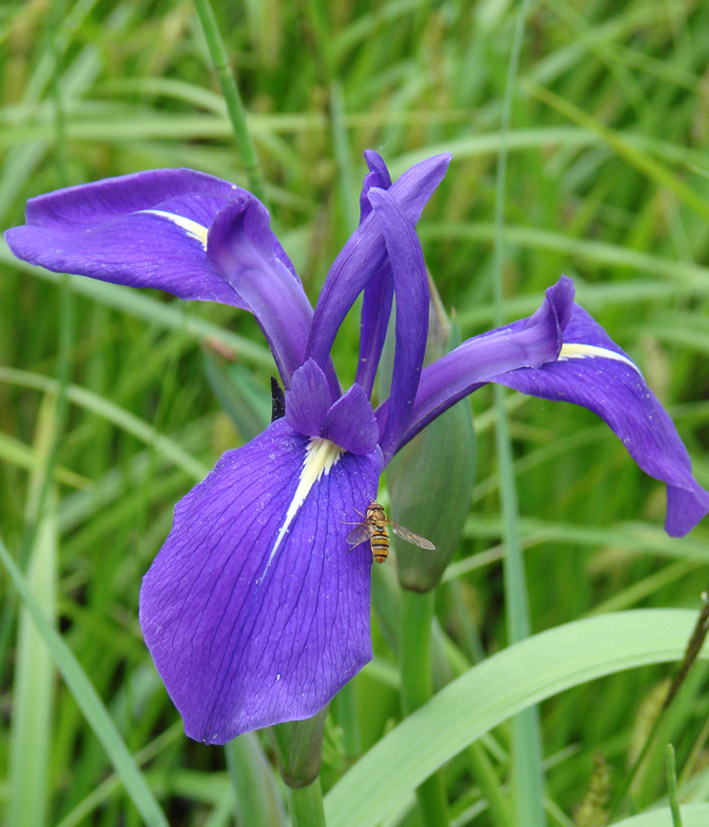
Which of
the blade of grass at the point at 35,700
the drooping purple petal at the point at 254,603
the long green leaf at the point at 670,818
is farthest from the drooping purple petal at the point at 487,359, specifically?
the blade of grass at the point at 35,700

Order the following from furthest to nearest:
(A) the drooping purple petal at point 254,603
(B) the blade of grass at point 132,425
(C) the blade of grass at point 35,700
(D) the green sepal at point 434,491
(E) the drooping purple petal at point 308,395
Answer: (B) the blade of grass at point 132,425
(C) the blade of grass at point 35,700
(D) the green sepal at point 434,491
(E) the drooping purple petal at point 308,395
(A) the drooping purple petal at point 254,603

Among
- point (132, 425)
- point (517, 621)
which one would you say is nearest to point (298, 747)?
point (517, 621)

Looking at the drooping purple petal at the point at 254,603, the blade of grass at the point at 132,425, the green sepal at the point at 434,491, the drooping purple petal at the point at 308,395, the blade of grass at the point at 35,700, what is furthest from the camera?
the blade of grass at the point at 132,425

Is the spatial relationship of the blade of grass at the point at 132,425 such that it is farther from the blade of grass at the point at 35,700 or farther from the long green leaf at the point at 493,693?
the long green leaf at the point at 493,693

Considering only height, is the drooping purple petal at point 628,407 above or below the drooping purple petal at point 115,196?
below

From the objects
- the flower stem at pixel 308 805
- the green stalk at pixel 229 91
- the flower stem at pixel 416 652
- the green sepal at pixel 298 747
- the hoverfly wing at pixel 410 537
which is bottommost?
the flower stem at pixel 308 805

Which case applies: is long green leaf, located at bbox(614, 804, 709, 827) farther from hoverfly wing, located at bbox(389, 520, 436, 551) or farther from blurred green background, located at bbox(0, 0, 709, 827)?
Answer: hoverfly wing, located at bbox(389, 520, 436, 551)

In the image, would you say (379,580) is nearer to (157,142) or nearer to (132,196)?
(132,196)

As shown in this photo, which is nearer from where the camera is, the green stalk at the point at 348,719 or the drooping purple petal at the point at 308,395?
the drooping purple petal at the point at 308,395
